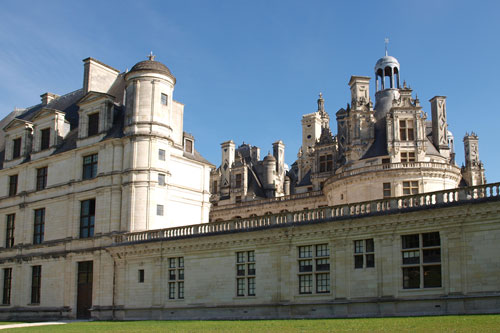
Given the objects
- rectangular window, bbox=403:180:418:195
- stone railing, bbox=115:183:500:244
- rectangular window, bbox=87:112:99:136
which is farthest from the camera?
rectangular window, bbox=403:180:418:195

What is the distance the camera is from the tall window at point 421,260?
20500mm

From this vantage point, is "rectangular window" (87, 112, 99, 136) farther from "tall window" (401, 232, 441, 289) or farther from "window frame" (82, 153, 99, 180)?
"tall window" (401, 232, 441, 289)

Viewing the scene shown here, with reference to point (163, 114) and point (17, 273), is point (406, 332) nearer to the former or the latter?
point (163, 114)

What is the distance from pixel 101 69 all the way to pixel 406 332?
31.7 meters

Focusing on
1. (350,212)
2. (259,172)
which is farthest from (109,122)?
(259,172)

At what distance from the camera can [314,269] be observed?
2350 centimetres

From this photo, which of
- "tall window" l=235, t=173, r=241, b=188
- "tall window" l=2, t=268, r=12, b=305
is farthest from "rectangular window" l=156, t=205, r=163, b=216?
"tall window" l=235, t=173, r=241, b=188

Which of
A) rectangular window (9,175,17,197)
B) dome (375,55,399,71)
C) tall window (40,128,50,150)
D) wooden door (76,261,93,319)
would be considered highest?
dome (375,55,399,71)

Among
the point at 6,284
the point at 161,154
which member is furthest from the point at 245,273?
the point at 6,284

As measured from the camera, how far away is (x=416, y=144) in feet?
127

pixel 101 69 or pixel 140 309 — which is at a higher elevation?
pixel 101 69

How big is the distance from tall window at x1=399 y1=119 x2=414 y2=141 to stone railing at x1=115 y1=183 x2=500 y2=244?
14.2 metres

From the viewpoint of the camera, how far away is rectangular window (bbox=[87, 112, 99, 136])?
119 feet

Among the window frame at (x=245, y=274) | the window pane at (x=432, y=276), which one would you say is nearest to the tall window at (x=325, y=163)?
the window frame at (x=245, y=274)
